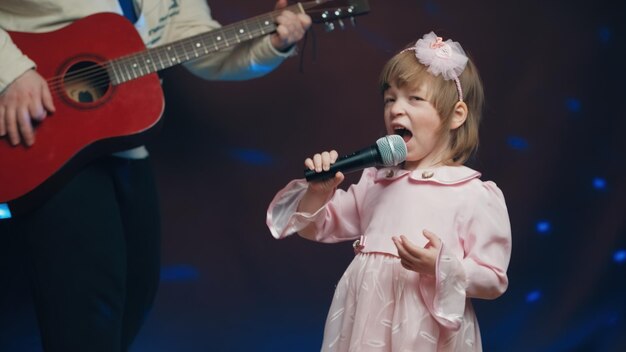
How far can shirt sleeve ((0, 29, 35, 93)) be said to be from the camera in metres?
1.45

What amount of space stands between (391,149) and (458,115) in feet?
0.71

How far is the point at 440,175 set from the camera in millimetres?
1486

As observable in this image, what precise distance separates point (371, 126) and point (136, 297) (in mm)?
→ 764

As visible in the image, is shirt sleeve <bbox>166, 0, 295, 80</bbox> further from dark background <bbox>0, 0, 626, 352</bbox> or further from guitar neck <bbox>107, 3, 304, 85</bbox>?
dark background <bbox>0, 0, 626, 352</bbox>

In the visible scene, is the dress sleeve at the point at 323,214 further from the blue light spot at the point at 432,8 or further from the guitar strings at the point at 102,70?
the blue light spot at the point at 432,8

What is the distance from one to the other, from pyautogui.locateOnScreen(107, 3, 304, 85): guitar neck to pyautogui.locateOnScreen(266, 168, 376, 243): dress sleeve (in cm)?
31

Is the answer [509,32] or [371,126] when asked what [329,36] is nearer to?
[371,126]

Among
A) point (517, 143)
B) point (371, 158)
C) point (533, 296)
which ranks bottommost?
point (533, 296)

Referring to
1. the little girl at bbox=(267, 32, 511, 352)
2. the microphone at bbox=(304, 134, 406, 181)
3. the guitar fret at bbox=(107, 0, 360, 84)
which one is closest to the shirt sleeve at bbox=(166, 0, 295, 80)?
the guitar fret at bbox=(107, 0, 360, 84)

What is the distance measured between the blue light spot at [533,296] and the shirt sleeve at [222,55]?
0.97 metres

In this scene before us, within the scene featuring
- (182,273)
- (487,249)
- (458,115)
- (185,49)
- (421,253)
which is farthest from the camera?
(182,273)

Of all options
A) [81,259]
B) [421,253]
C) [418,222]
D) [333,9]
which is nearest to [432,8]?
[333,9]

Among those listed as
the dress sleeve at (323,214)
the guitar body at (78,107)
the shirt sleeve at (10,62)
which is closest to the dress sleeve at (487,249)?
the dress sleeve at (323,214)

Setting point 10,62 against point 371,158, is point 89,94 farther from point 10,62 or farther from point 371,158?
point 371,158
